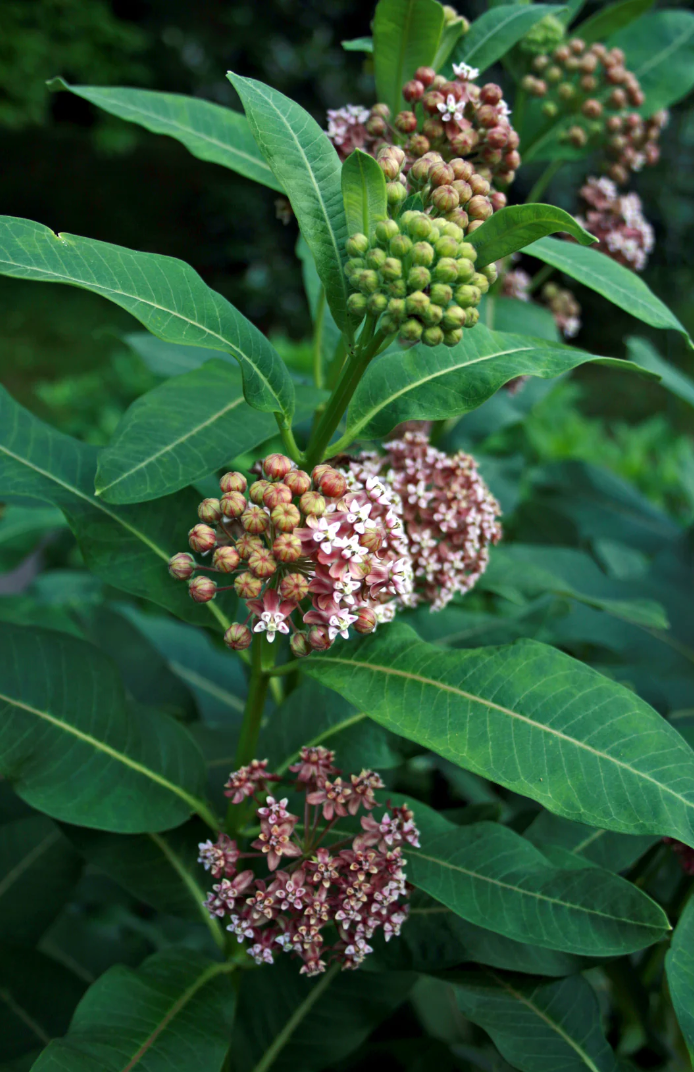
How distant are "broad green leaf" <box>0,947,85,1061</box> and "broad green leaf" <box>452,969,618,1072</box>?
24.6 inches

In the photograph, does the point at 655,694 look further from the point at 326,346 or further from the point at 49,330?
the point at 49,330

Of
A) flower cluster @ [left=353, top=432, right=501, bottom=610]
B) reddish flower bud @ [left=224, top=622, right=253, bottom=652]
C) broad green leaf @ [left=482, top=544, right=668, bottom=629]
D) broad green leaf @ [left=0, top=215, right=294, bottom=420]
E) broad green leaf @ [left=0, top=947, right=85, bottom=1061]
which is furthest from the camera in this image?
broad green leaf @ [left=482, top=544, right=668, bottom=629]

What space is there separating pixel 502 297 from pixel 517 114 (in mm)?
327

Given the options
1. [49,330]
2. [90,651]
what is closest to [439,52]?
[90,651]

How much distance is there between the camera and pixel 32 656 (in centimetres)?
112

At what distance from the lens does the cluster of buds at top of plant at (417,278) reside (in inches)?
35.4

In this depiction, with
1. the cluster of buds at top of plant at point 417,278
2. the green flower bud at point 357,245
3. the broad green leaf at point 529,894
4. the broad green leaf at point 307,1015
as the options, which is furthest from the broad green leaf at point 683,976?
the green flower bud at point 357,245

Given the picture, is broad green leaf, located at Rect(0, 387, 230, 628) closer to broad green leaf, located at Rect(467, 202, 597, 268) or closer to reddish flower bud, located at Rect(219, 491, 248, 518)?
reddish flower bud, located at Rect(219, 491, 248, 518)

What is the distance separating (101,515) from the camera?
1.14 metres

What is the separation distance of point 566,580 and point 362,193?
1072mm

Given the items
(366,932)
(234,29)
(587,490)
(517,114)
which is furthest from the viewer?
(234,29)

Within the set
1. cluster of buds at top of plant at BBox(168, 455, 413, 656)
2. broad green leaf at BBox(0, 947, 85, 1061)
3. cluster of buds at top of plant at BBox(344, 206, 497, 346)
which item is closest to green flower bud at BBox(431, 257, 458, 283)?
cluster of buds at top of plant at BBox(344, 206, 497, 346)

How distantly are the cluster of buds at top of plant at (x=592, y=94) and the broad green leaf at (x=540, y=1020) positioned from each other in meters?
1.38

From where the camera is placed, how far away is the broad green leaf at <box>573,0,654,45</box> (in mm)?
1481
